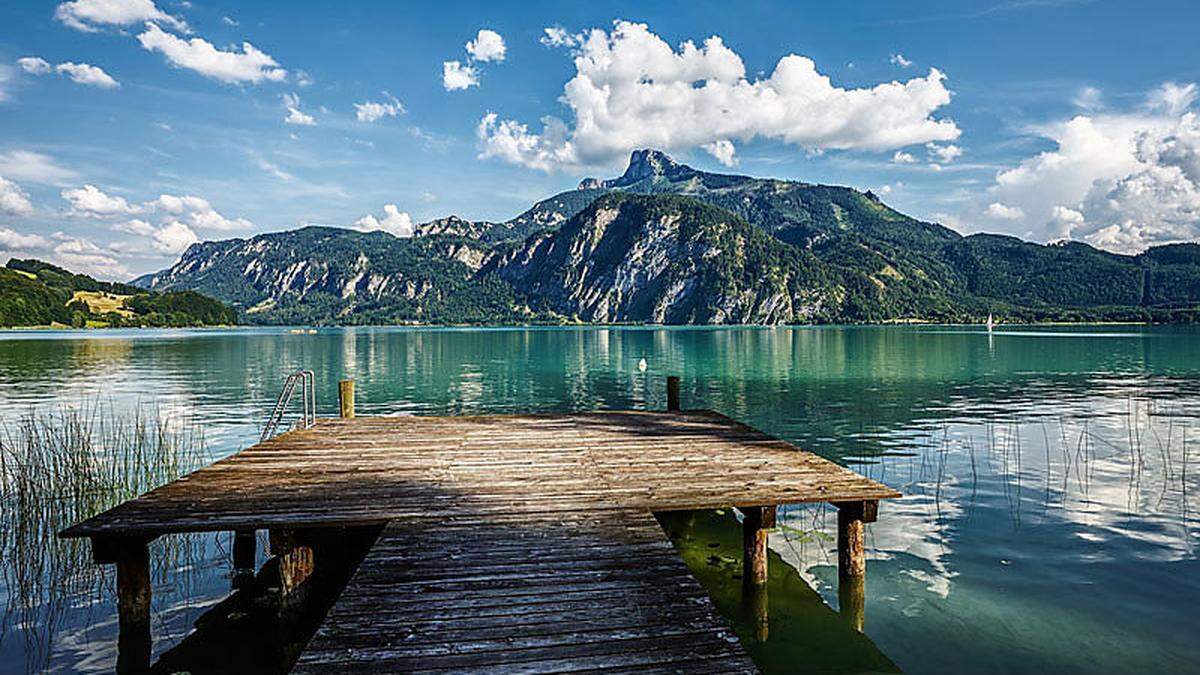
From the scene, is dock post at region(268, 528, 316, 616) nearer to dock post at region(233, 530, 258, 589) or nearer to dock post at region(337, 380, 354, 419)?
dock post at region(233, 530, 258, 589)

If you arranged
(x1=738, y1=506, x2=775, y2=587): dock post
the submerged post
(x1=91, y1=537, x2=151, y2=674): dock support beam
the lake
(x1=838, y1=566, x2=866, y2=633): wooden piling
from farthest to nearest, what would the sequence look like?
the submerged post
(x1=738, y1=506, x2=775, y2=587): dock post
(x1=838, y1=566, x2=866, y2=633): wooden piling
the lake
(x1=91, y1=537, x2=151, y2=674): dock support beam

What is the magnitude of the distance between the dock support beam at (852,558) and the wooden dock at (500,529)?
0.03m

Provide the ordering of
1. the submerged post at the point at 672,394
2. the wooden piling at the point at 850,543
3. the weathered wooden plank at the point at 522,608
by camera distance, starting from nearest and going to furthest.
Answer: the weathered wooden plank at the point at 522,608, the wooden piling at the point at 850,543, the submerged post at the point at 672,394

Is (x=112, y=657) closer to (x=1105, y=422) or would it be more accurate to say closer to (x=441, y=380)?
(x=1105, y=422)

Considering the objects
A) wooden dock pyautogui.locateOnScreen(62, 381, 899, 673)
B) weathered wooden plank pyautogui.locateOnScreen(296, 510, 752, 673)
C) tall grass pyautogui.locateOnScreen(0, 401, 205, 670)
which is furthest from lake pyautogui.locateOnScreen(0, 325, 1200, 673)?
weathered wooden plank pyautogui.locateOnScreen(296, 510, 752, 673)

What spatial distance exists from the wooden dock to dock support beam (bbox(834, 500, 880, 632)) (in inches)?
1.3

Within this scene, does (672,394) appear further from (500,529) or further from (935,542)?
(500,529)

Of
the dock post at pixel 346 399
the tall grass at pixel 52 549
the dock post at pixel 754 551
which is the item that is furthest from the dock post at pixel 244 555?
the dock post at pixel 754 551

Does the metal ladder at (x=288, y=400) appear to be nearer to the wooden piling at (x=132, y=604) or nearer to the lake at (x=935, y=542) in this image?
the lake at (x=935, y=542)

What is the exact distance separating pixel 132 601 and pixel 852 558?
993 cm

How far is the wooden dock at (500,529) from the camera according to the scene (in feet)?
16.9

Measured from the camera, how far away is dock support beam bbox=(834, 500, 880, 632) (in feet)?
31.4

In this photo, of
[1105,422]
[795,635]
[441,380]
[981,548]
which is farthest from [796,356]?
[795,635]

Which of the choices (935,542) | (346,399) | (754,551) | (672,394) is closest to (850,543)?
(754,551)
